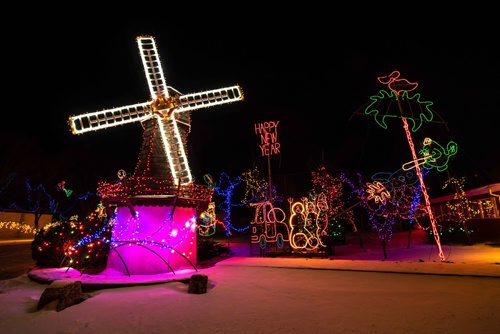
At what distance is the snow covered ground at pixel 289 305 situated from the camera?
5.20 m

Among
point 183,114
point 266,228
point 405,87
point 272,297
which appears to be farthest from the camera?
point 266,228

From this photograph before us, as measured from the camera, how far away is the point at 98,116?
12875mm

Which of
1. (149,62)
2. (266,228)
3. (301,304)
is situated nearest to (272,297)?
(301,304)

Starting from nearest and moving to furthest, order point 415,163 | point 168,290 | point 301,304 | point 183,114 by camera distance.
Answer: point 301,304, point 168,290, point 415,163, point 183,114

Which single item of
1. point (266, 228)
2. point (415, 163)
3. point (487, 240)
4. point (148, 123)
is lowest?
point (487, 240)

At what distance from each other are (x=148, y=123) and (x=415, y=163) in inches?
435

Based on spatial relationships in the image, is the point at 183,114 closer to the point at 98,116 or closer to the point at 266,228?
the point at 98,116

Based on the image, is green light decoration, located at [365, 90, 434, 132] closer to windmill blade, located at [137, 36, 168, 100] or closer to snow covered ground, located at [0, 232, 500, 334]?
snow covered ground, located at [0, 232, 500, 334]

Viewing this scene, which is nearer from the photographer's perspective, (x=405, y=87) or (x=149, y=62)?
(x=405, y=87)

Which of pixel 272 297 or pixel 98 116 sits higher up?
pixel 98 116

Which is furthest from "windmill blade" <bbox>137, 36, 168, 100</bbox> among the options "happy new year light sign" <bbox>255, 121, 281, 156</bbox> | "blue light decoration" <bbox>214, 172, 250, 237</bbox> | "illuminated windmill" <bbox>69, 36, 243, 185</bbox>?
"blue light decoration" <bbox>214, 172, 250, 237</bbox>

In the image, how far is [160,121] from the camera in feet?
42.0

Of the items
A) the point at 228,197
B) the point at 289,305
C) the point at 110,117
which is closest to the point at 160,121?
the point at 110,117

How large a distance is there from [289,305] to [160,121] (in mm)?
9290
